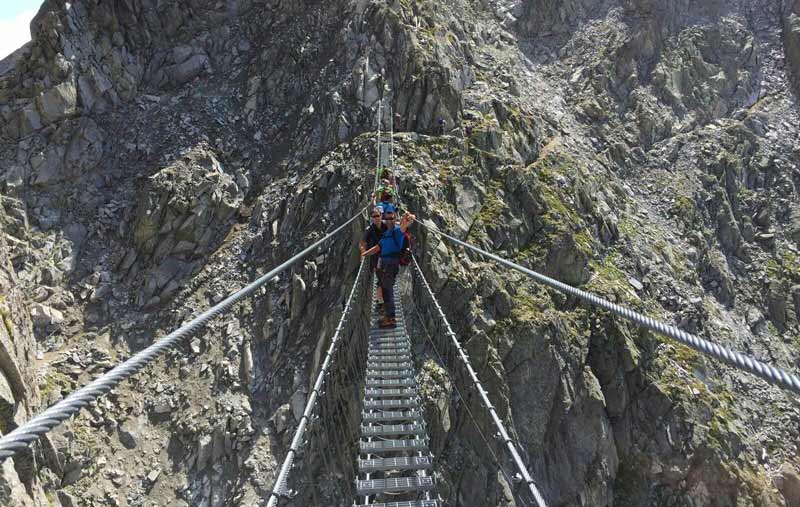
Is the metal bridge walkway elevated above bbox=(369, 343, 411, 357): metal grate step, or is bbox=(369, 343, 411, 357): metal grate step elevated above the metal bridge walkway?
bbox=(369, 343, 411, 357): metal grate step

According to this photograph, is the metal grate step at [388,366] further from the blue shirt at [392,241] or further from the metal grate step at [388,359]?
the blue shirt at [392,241]

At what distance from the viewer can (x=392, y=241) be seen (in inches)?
297

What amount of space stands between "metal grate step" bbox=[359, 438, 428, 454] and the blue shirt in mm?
3303

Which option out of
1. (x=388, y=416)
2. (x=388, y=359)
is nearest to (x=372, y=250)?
(x=388, y=359)

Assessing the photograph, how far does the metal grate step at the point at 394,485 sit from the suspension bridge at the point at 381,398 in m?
0.01

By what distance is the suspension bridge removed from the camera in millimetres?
1998

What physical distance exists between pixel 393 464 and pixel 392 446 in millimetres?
286

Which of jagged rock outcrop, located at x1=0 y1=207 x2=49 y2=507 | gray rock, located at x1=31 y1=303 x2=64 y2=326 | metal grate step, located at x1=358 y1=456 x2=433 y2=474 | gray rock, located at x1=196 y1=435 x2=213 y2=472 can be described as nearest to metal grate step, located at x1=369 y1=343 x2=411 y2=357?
metal grate step, located at x1=358 y1=456 x2=433 y2=474

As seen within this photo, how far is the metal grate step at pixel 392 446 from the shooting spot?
5.07 meters

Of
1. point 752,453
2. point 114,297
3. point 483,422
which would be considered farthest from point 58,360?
point 752,453

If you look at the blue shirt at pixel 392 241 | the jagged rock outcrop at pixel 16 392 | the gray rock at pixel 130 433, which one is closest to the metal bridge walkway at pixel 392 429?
the blue shirt at pixel 392 241

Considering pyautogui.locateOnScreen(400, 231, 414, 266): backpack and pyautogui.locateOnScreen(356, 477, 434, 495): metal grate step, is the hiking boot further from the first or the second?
pyautogui.locateOnScreen(356, 477, 434, 495): metal grate step

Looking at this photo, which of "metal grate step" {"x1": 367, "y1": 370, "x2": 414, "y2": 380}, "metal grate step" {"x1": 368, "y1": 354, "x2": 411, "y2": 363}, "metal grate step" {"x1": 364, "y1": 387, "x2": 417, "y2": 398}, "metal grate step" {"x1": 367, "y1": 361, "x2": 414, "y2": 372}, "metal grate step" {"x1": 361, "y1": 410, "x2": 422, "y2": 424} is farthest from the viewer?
"metal grate step" {"x1": 368, "y1": 354, "x2": 411, "y2": 363}

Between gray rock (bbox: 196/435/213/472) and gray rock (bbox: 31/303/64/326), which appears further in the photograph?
gray rock (bbox: 31/303/64/326)
